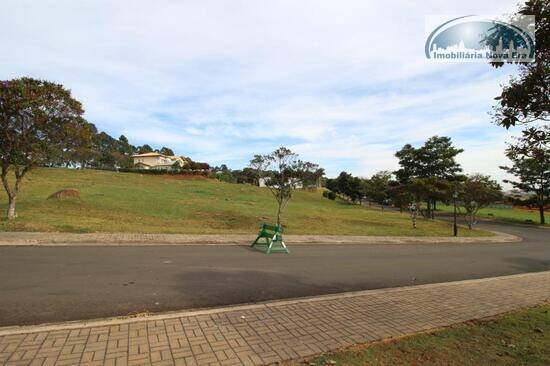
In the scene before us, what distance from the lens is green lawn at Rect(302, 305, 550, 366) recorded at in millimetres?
3729

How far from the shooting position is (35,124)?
13984 mm

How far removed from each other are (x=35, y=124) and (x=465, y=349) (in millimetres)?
16546

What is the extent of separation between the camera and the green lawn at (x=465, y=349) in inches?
147

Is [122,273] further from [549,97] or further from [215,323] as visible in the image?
[549,97]

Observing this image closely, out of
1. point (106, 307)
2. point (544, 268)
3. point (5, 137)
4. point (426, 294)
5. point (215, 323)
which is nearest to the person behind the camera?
point (215, 323)

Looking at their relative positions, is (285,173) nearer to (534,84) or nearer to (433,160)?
(534,84)

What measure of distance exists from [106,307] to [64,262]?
12.8 feet

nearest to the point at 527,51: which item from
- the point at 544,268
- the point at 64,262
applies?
the point at 64,262

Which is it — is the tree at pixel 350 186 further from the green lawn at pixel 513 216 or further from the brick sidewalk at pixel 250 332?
the brick sidewalk at pixel 250 332

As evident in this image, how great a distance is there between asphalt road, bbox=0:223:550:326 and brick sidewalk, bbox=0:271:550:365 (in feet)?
2.47

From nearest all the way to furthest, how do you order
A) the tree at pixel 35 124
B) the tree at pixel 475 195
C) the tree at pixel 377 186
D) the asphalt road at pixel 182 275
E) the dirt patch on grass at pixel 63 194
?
the asphalt road at pixel 182 275 < the tree at pixel 35 124 < the dirt patch on grass at pixel 63 194 < the tree at pixel 475 195 < the tree at pixel 377 186

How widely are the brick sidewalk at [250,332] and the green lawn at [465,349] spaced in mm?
320

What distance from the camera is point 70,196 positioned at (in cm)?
2267

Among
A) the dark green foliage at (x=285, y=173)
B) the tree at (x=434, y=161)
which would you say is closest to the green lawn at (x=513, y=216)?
the tree at (x=434, y=161)
